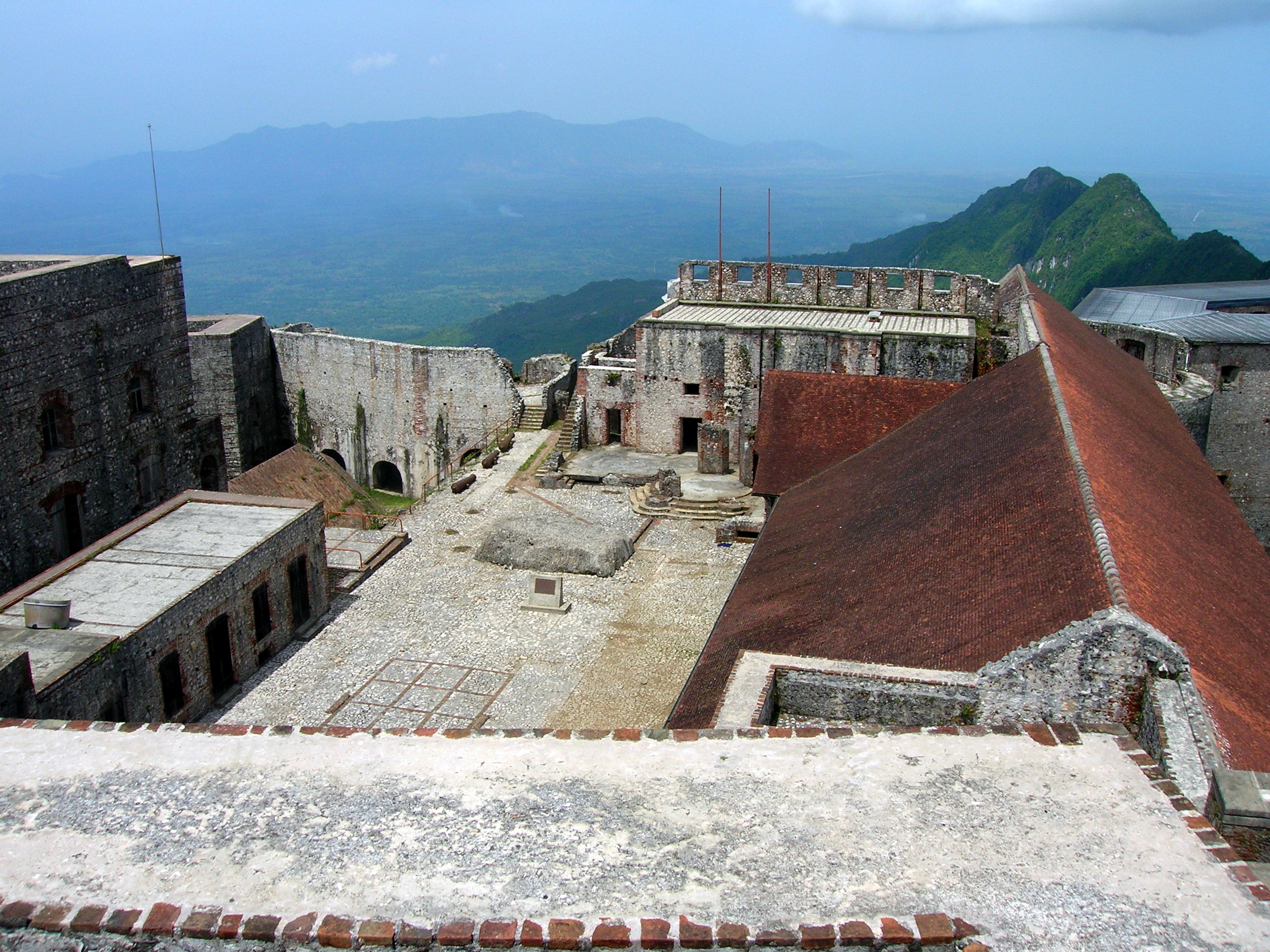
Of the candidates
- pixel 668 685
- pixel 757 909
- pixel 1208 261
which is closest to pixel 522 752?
pixel 757 909

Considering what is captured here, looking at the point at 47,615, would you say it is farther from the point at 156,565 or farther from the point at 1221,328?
the point at 1221,328

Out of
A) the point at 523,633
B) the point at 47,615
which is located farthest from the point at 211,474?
the point at 47,615

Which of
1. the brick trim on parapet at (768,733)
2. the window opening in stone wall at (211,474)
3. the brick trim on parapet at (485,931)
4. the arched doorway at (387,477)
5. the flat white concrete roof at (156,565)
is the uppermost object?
the brick trim on parapet at (768,733)

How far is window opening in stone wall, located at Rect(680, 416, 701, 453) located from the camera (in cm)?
3083

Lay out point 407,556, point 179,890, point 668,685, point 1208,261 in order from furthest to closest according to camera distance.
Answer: point 1208,261 < point 407,556 < point 668,685 < point 179,890

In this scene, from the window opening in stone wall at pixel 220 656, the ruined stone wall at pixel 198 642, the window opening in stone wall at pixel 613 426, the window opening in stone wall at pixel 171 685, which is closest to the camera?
the ruined stone wall at pixel 198 642

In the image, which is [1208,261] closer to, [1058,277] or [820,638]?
[1058,277]

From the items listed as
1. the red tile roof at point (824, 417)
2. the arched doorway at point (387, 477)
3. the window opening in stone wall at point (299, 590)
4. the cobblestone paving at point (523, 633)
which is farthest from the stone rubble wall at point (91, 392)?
the red tile roof at point (824, 417)

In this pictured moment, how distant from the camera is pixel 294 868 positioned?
7266 mm

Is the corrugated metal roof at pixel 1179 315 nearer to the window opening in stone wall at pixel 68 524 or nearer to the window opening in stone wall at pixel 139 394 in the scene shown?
the window opening in stone wall at pixel 139 394

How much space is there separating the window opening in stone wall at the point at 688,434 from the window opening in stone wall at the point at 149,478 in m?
13.7

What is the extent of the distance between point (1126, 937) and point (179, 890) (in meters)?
5.91

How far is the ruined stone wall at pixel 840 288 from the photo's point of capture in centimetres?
3108

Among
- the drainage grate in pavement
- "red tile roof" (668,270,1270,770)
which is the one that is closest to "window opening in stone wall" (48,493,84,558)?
the drainage grate in pavement
